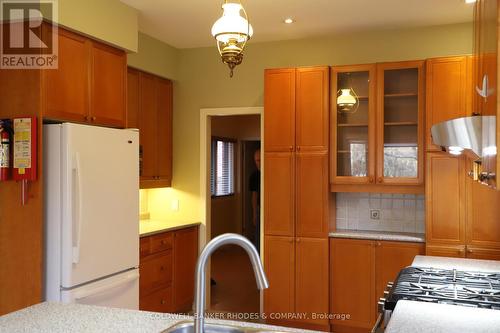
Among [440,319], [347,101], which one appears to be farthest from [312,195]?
[440,319]

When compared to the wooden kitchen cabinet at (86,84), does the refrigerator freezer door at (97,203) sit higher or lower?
lower

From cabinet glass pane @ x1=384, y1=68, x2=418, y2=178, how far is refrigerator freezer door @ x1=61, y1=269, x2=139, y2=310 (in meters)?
2.33

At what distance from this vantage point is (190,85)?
5.09 metres

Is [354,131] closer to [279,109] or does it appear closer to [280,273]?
[279,109]

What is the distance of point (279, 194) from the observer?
4.34 metres

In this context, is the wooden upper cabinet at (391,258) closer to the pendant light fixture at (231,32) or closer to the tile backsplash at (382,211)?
the tile backsplash at (382,211)

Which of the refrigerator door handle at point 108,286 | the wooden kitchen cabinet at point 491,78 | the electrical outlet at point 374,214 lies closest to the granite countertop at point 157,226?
the refrigerator door handle at point 108,286

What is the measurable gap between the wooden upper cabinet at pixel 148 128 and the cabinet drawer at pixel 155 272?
2.70 feet

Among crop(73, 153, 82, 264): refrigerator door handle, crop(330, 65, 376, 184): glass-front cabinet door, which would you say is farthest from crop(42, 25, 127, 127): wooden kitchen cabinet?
crop(330, 65, 376, 184): glass-front cabinet door

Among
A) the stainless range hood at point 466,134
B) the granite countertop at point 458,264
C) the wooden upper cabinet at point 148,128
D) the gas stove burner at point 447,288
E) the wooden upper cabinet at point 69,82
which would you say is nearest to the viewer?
the stainless range hood at point 466,134

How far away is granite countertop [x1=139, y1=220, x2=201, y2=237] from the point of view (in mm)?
4109

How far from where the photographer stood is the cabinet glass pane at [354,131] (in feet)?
13.9

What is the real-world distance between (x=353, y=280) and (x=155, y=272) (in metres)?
1.77

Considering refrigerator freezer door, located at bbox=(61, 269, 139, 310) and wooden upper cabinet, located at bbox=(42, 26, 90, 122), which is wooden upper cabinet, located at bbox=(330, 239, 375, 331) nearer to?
refrigerator freezer door, located at bbox=(61, 269, 139, 310)
